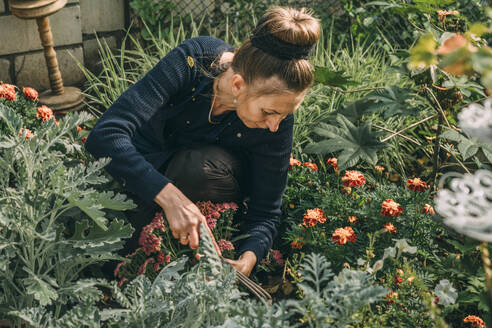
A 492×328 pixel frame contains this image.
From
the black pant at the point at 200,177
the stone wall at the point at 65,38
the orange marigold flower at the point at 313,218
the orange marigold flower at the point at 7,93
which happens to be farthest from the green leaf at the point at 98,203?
the stone wall at the point at 65,38

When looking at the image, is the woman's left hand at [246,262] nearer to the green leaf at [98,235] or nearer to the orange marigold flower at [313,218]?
the orange marigold flower at [313,218]

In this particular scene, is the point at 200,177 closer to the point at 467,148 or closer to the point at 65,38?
the point at 467,148

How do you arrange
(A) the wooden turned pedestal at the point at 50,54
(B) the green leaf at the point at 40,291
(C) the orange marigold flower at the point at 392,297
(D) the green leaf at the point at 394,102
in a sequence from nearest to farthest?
(B) the green leaf at the point at 40,291
(C) the orange marigold flower at the point at 392,297
(D) the green leaf at the point at 394,102
(A) the wooden turned pedestal at the point at 50,54

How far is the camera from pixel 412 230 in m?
1.87

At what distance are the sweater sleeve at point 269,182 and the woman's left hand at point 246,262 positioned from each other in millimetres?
95

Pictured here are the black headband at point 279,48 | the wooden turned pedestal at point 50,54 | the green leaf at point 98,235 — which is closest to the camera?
the green leaf at point 98,235

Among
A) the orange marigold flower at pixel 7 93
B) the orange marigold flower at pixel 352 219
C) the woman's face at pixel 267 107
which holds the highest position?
the woman's face at pixel 267 107

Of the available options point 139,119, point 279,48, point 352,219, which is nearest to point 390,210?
point 352,219

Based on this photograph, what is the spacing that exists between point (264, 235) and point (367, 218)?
0.40 m

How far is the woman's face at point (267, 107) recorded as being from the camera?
166 cm

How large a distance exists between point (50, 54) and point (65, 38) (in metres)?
0.32

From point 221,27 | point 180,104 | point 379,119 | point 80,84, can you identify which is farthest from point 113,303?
point 221,27

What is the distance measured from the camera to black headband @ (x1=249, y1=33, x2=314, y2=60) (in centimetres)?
163

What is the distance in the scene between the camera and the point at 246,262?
68.8 inches
